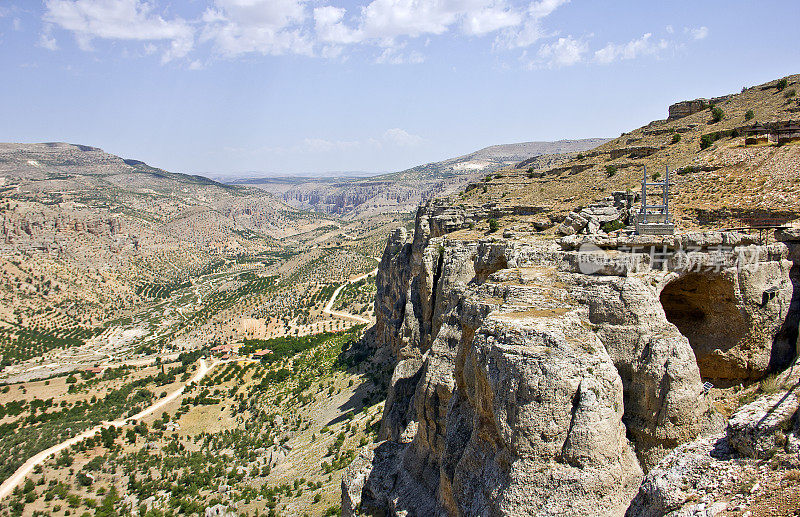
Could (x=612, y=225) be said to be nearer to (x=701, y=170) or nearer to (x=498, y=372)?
(x=701, y=170)

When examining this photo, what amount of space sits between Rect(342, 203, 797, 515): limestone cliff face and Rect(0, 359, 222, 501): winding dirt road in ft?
128

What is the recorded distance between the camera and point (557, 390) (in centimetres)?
1017

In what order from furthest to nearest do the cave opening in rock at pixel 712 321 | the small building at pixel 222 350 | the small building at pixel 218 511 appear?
1. the small building at pixel 222 350
2. the small building at pixel 218 511
3. the cave opening in rock at pixel 712 321

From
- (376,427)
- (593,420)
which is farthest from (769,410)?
(376,427)

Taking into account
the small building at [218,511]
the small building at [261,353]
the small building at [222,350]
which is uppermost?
the small building at [218,511]

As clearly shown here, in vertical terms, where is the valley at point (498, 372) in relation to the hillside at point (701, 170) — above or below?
below

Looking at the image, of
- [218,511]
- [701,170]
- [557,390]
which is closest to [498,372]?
[557,390]

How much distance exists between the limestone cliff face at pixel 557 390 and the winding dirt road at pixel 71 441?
38.9 meters

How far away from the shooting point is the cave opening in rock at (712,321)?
1738 centimetres

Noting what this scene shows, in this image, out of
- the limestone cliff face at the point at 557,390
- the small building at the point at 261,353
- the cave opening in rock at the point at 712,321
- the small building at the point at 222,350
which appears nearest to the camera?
the limestone cliff face at the point at 557,390

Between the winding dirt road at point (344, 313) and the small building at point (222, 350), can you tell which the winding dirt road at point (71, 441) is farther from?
the winding dirt road at point (344, 313)

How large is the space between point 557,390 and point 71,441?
55.0 metres

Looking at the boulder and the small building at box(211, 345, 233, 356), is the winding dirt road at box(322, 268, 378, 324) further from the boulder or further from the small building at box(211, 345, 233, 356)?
the boulder

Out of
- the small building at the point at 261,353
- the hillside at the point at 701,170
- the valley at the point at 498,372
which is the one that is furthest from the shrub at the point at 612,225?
the small building at the point at 261,353
